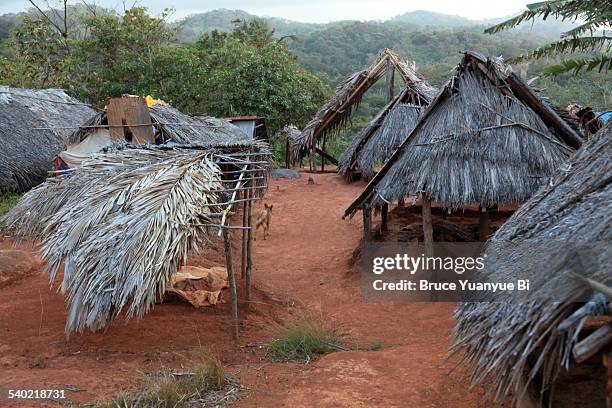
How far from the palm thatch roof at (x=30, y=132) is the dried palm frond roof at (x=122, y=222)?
8265 millimetres

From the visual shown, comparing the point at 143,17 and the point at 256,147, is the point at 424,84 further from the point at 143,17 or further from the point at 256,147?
the point at 143,17

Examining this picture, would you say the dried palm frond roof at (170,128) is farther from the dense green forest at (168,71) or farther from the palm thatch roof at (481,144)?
the dense green forest at (168,71)

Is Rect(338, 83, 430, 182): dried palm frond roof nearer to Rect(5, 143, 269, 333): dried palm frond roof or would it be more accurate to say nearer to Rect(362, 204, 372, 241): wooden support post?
Rect(362, 204, 372, 241): wooden support post

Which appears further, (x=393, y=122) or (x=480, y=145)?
(x=393, y=122)

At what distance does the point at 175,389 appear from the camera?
5.14 meters

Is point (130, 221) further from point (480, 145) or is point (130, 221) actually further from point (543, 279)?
point (480, 145)

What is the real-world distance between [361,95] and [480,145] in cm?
913

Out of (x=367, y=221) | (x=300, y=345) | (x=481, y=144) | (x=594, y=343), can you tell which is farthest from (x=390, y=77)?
(x=594, y=343)

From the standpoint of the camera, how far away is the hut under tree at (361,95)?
51.9ft

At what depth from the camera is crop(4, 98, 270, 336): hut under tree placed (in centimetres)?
599

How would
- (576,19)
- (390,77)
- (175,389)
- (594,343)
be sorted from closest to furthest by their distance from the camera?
1. (594,343)
2. (175,389)
3. (576,19)
4. (390,77)

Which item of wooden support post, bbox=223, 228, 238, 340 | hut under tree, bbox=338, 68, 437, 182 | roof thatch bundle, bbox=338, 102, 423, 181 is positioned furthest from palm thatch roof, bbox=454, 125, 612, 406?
hut under tree, bbox=338, 68, 437, 182

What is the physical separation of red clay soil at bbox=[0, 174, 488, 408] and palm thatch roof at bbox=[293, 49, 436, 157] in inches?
273

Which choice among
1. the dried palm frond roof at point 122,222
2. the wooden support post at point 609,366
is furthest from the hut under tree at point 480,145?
the wooden support post at point 609,366
